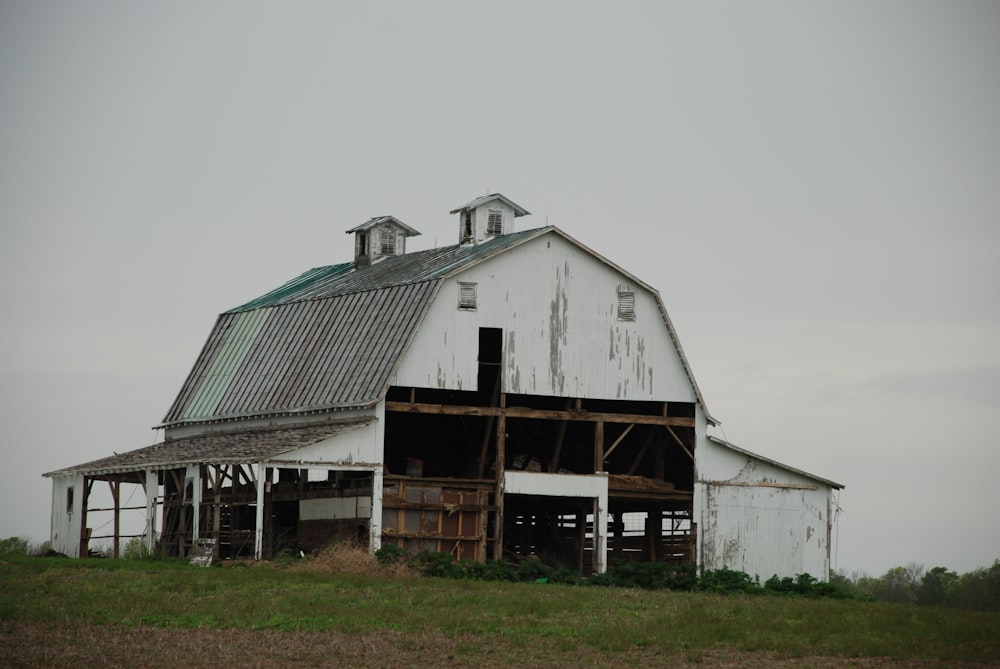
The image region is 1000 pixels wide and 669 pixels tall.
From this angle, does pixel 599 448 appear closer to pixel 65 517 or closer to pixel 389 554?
pixel 389 554

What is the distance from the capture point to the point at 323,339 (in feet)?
173

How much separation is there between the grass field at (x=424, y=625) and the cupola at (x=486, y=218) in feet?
49.6

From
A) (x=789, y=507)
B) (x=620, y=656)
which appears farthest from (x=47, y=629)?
(x=789, y=507)

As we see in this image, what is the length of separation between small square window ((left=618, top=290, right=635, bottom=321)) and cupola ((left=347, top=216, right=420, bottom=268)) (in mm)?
13691

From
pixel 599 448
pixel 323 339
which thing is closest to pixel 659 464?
pixel 599 448

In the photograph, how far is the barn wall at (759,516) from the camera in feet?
162

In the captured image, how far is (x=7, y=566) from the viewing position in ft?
145

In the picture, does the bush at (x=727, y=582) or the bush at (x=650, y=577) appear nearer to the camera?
the bush at (x=727, y=582)

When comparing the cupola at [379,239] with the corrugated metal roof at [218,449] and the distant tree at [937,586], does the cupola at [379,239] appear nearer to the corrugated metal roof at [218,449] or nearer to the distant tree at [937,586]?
the corrugated metal roof at [218,449]

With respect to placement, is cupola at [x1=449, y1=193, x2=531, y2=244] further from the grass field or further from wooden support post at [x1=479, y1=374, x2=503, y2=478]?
the grass field

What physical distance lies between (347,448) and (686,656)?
16223mm

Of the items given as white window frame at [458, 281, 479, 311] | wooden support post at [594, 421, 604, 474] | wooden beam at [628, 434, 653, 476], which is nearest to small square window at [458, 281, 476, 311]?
white window frame at [458, 281, 479, 311]

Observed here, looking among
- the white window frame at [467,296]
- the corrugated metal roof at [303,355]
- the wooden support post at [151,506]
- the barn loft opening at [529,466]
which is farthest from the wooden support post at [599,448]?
the wooden support post at [151,506]

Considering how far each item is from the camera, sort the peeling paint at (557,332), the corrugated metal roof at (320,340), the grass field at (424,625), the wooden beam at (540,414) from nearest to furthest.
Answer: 1. the grass field at (424,625)
2. the wooden beam at (540,414)
3. the corrugated metal roof at (320,340)
4. the peeling paint at (557,332)
